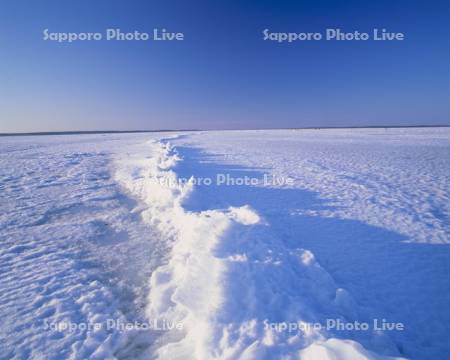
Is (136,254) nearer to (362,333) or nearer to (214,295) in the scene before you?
(214,295)

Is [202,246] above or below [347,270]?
above

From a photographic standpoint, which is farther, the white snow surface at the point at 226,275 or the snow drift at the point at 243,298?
the white snow surface at the point at 226,275

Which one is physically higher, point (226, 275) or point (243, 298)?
point (226, 275)

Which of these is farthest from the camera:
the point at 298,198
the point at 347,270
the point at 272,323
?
the point at 298,198

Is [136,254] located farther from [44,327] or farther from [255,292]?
[255,292]

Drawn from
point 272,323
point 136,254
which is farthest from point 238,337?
point 136,254

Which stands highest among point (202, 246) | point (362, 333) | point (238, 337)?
point (202, 246)

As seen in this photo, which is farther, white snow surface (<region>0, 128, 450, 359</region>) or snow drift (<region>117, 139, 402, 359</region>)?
white snow surface (<region>0, 128, 450, 359</region>)

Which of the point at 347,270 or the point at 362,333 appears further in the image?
the point at 347,270

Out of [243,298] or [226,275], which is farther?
[226,275]

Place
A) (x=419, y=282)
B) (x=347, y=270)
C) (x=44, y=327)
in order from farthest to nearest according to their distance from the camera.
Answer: (x=347, y=270), (x=419, y=282), (x=44, y=327)
